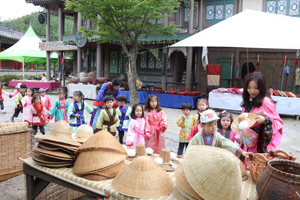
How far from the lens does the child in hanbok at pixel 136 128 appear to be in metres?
4.07

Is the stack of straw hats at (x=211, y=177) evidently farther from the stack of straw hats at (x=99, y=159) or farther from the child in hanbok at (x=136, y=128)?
the child in hanbok at (x=136, y=128)

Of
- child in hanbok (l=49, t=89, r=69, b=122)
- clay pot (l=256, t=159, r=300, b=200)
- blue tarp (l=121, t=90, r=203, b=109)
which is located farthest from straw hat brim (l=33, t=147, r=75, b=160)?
blue tarp (l=121, t=90, r=203, b=109)

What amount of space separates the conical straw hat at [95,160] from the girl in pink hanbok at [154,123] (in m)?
1.98

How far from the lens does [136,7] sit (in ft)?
29.7

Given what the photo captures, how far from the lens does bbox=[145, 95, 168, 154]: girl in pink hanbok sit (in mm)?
4227

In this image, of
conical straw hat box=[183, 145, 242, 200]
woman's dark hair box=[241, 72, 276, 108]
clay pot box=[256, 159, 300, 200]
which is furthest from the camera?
woman's dark hair box=[241, 72, 276, 108]

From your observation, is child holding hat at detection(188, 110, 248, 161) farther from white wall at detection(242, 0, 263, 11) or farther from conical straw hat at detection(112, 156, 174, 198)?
white wall at detection(242, 0, 263, 11)

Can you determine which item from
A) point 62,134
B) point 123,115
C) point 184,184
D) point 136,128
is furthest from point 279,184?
point 123,115

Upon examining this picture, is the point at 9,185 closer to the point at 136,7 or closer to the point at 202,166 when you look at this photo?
the point at 202,166

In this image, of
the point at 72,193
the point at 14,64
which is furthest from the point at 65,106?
the point at 14,64

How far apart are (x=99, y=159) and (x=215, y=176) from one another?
108 centimetres

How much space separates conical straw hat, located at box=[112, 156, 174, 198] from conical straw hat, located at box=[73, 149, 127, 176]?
23 centimetres

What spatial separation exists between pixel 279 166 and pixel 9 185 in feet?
12.2

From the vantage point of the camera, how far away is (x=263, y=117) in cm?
237
